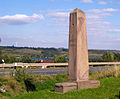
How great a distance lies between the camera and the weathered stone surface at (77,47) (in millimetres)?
11688

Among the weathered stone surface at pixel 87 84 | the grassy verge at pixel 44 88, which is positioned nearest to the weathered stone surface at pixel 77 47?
the weathered stone surface at pixel 87 84

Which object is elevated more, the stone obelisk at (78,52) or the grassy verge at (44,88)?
the stone obelisk at (78,52)

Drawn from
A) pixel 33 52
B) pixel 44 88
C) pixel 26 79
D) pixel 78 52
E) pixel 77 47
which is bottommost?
pixel 44 88

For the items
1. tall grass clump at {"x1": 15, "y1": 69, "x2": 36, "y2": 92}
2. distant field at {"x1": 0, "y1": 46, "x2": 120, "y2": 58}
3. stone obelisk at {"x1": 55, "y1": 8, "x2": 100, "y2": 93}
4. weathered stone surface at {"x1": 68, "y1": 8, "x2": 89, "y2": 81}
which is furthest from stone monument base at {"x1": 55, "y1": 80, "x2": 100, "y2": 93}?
distant field at {"x1": 0, "y1": 46, "x2": 120, "y2": 58}

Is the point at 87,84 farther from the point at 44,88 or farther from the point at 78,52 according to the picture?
the point at 44,88

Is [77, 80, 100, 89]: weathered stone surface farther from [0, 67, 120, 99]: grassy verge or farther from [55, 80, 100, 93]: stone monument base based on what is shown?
[0, 67, 120, 99]: grassy verge

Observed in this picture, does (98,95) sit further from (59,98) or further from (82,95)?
(59,98)

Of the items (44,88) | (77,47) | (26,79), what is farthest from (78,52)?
(26,79)

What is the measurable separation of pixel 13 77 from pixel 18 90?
1.31 metres

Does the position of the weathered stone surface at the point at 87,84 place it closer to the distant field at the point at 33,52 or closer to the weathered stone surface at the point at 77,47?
the weathered stone surface at the point at 77,47

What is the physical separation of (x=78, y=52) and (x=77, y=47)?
9.2 inches

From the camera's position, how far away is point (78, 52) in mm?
11711

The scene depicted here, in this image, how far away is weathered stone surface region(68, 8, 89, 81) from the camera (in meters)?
11.7

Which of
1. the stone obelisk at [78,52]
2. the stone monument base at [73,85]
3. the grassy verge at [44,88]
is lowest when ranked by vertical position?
the grassy verge at [44,88]
